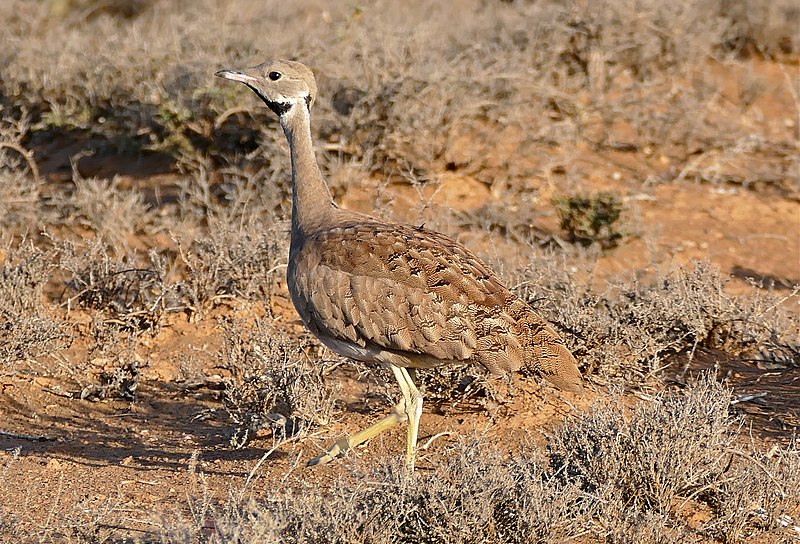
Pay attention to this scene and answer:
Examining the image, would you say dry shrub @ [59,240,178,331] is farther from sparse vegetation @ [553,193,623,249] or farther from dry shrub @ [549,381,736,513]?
dry shrub @ [549,381,736,513]

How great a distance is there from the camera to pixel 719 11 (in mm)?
10891

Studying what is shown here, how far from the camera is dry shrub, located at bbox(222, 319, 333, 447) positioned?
16.0ft

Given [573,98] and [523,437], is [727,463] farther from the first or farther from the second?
[573,98]

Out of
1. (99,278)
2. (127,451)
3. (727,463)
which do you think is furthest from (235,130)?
(727,463)

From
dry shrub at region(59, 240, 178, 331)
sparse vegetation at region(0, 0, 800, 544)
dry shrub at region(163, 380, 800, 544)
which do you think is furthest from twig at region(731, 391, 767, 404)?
dry shrub at region(59, 240, 178, 331)

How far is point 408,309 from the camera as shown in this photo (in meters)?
4.35

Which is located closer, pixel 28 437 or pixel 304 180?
pixel 304 180

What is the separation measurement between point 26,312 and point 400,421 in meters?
2.56

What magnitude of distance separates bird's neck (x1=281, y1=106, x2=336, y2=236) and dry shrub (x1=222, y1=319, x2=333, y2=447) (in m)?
0.63

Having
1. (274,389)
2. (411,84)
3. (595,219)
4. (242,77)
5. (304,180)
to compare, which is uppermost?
(242,77)

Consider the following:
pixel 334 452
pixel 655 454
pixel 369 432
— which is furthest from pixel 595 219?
pixel 655 454

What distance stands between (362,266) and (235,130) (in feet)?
13.2

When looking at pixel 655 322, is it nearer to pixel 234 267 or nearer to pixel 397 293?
pixel 397 293

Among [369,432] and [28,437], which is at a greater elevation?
[369,432]
